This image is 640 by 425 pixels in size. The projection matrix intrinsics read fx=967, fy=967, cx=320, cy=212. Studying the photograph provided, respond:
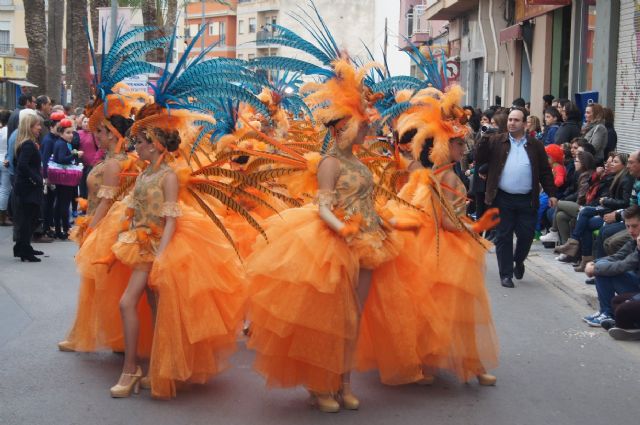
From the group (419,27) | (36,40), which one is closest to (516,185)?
(36,40)

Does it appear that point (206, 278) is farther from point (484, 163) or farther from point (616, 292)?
point (484, 163)

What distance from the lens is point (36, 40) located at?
28406 mm

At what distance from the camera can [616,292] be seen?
9.28 meters

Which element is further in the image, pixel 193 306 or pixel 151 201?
pixel 151 201

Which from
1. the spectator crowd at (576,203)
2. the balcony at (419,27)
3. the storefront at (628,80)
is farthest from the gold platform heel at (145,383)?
the balcony at (419,27)

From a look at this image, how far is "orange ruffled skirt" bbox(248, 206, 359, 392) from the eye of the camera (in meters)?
6.00

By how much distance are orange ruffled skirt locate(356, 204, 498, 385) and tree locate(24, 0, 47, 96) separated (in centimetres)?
2301

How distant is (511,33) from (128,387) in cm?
2378

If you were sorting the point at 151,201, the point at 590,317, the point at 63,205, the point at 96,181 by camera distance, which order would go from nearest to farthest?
the point at 151,201
the point at 96,181
the point at 590,317
the point at 63,205

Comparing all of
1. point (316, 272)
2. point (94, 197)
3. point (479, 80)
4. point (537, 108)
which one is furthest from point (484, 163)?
point (479, 80)

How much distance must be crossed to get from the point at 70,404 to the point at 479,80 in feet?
103

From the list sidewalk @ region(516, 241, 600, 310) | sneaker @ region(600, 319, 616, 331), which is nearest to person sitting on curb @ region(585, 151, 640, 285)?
sidewalk @ region(516, 241, 600, 310)

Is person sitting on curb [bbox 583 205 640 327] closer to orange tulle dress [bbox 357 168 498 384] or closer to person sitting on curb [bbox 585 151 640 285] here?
person sitting on curb [bbox 585 151 640 285]

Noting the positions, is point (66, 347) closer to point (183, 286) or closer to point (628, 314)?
point (183, 286)
